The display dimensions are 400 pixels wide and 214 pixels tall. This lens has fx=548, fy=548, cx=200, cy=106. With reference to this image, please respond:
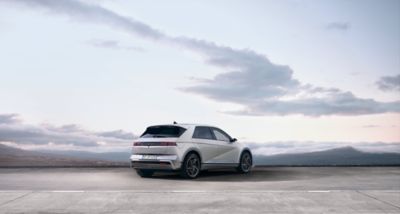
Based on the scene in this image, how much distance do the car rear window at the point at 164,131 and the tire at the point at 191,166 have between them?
29.0 inches

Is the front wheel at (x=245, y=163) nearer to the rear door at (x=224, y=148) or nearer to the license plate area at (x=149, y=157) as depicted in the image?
the rear door at (x=224, y=148)

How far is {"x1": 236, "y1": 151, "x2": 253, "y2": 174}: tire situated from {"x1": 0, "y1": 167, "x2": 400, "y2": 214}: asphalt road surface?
2895mm

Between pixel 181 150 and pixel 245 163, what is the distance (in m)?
3.61

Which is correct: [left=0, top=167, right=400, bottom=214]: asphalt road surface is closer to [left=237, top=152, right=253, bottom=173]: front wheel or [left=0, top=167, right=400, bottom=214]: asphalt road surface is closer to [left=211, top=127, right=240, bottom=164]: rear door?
[left=211, top=127, right=240, bottom=164]: rear door

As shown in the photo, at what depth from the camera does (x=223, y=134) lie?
59.1 feet

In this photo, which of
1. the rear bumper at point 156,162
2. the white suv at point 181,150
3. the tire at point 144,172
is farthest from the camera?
the tire at point 144,172

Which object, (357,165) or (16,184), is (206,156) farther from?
(357,165)

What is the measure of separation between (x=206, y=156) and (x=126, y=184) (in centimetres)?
351

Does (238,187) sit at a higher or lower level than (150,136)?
lower

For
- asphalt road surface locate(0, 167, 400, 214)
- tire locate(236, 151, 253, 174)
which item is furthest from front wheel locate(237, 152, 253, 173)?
asphalt road surface locate(0, 167, 400, 214)

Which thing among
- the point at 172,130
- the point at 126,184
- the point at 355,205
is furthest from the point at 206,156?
the point at 355,205

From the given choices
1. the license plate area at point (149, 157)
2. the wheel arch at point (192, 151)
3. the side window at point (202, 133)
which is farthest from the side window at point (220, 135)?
the license plate area at point (149, 157)

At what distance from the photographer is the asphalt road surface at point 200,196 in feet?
30.9

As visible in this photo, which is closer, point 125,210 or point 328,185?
point 125,210
